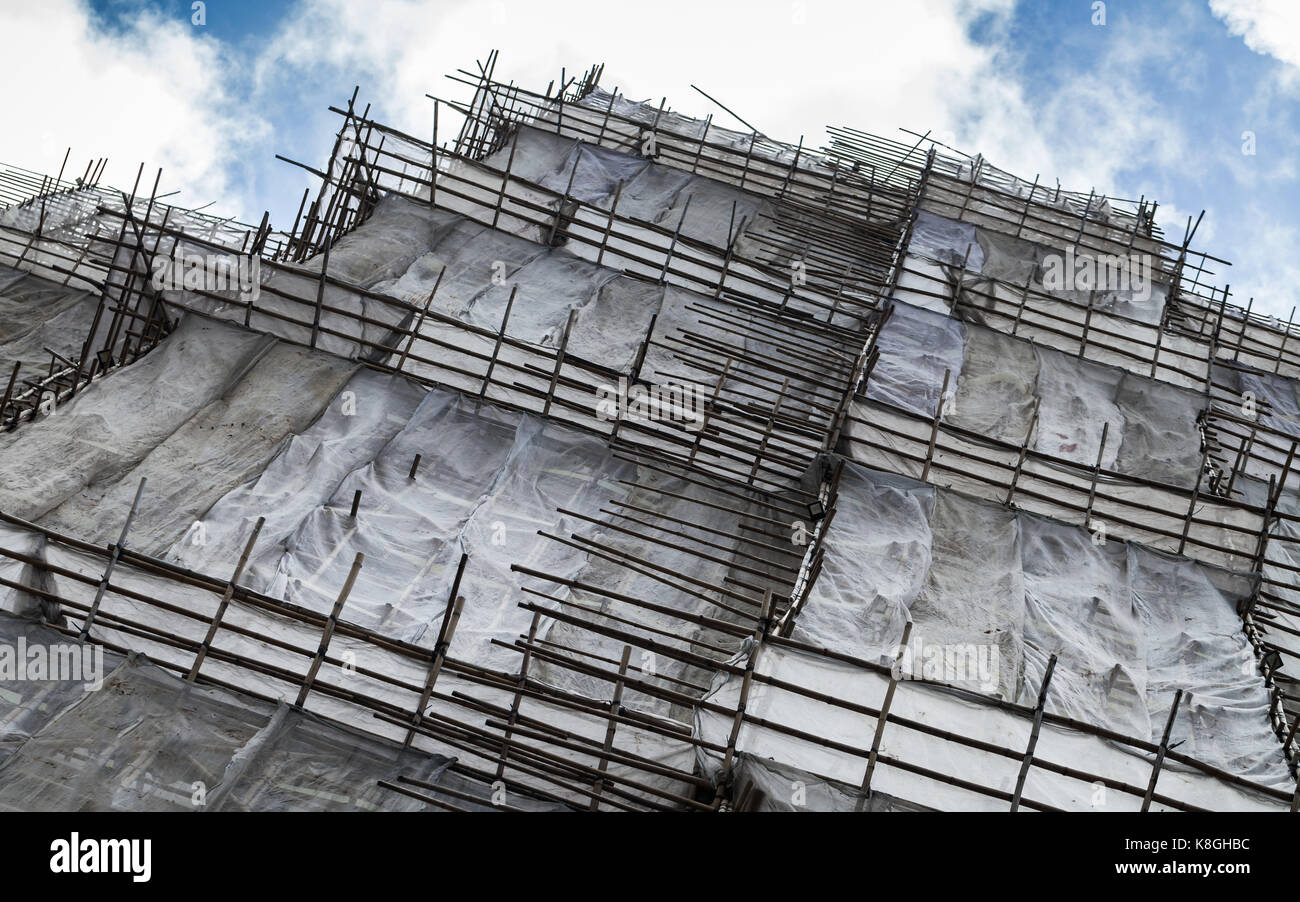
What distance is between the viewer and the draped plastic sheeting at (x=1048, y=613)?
1188 centimetres

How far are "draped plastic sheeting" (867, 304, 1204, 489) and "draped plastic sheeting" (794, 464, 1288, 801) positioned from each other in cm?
224

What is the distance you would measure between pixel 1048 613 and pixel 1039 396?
464 cm

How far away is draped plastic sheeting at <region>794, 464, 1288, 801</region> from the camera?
11875 millimetres

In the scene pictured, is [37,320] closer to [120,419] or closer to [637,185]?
[120,419]

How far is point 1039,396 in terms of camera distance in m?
16.7

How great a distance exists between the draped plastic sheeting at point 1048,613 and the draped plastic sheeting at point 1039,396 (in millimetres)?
2241

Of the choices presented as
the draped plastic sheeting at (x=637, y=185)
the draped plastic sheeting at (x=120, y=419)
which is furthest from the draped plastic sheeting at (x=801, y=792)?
the draped plastic sheeting at (x=637, y=185)

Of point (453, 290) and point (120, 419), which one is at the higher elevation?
point (453, 290)

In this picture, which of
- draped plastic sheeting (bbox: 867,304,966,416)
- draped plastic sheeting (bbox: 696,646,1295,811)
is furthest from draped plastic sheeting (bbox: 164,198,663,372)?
draped plastic sheeting (bbox: 696,646,1295,811)

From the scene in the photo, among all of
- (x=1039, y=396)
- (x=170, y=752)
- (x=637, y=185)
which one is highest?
(x=637, y=185)

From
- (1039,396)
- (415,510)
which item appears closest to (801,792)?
(415,510)
